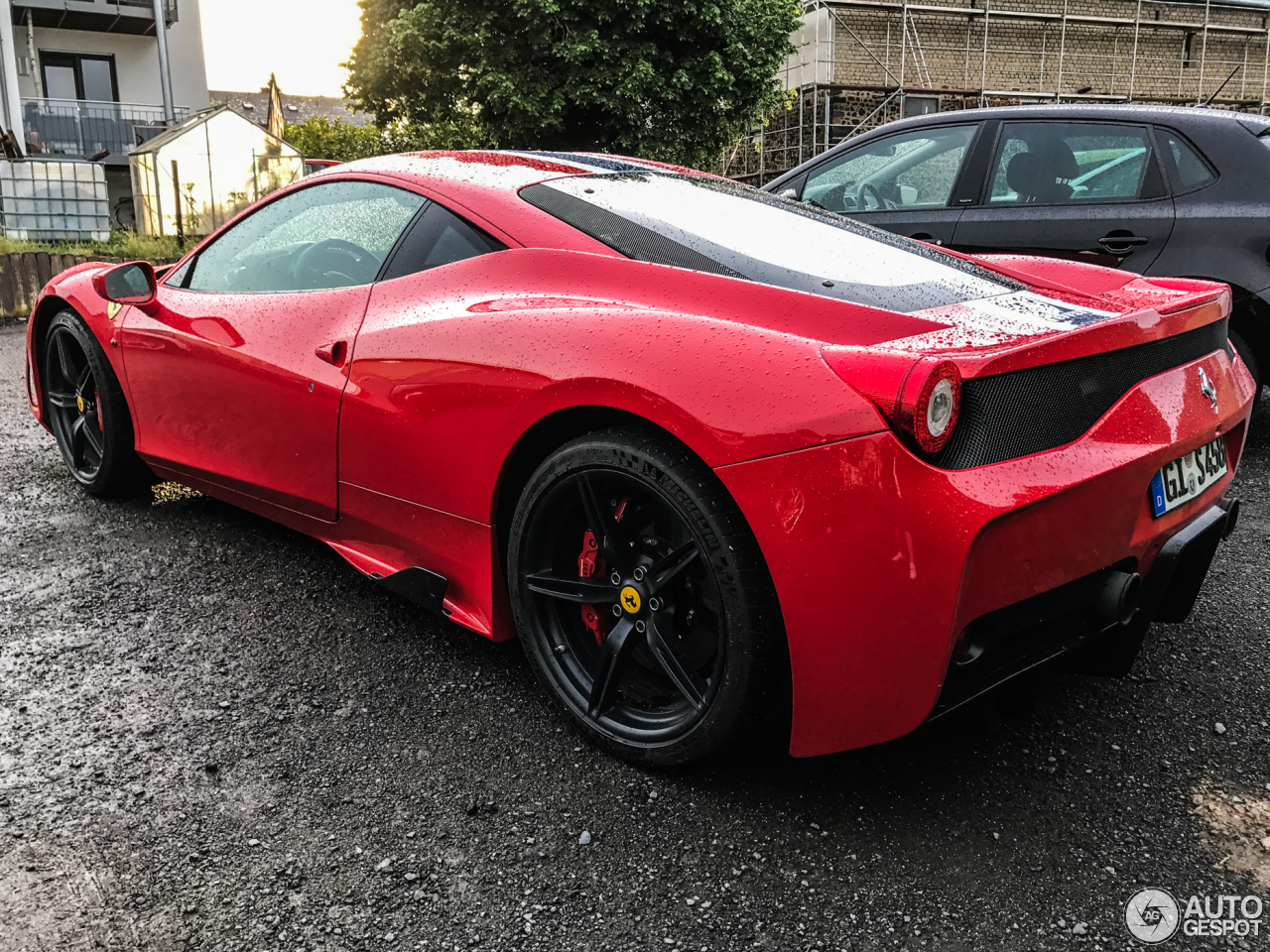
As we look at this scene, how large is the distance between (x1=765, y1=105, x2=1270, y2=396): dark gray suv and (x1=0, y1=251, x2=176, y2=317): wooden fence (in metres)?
9.09

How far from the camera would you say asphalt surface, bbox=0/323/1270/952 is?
1756 millimetres

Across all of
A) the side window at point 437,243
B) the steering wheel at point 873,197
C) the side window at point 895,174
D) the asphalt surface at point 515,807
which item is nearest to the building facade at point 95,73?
the side window at point 895,174

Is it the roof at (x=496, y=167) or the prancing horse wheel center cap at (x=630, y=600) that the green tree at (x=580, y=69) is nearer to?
the roof at (x=496, y=167)

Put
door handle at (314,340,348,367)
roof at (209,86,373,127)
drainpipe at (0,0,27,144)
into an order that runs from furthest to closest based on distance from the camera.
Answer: roof at (209,86,373,127)
drainpipe at (0,0,27,144)
door handle at (314,340,348,367)

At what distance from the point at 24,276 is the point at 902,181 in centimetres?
1003

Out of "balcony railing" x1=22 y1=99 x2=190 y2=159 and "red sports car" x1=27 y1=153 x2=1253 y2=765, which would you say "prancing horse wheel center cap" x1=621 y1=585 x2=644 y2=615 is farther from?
"balcony railing" x1=22 y1=99 x2=190 y2=159

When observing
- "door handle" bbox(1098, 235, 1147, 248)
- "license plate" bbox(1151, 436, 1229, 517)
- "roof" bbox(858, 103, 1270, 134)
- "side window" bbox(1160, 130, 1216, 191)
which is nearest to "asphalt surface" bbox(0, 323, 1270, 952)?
"license plate" bbox(1151, 436, 1229, 517)

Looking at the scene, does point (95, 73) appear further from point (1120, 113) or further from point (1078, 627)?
point (1078, 627)

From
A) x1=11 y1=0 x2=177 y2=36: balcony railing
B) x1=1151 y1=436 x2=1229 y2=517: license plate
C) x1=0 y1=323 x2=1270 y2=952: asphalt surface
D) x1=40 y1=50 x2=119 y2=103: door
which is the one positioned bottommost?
x1=0 y1=323 x2=1270 y2=952: asphalt surface

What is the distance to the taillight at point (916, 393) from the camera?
5.44ft

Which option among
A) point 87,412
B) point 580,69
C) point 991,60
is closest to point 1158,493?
point 87,412

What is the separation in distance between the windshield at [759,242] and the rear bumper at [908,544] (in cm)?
43

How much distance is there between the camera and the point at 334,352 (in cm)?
268

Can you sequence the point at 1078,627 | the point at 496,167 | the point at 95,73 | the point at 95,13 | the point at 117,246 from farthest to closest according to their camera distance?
1. the point at 95,73
2. the point at 95,13
3. the point at 117,246
4. the point at 496,167
5. the point at 1078,627
